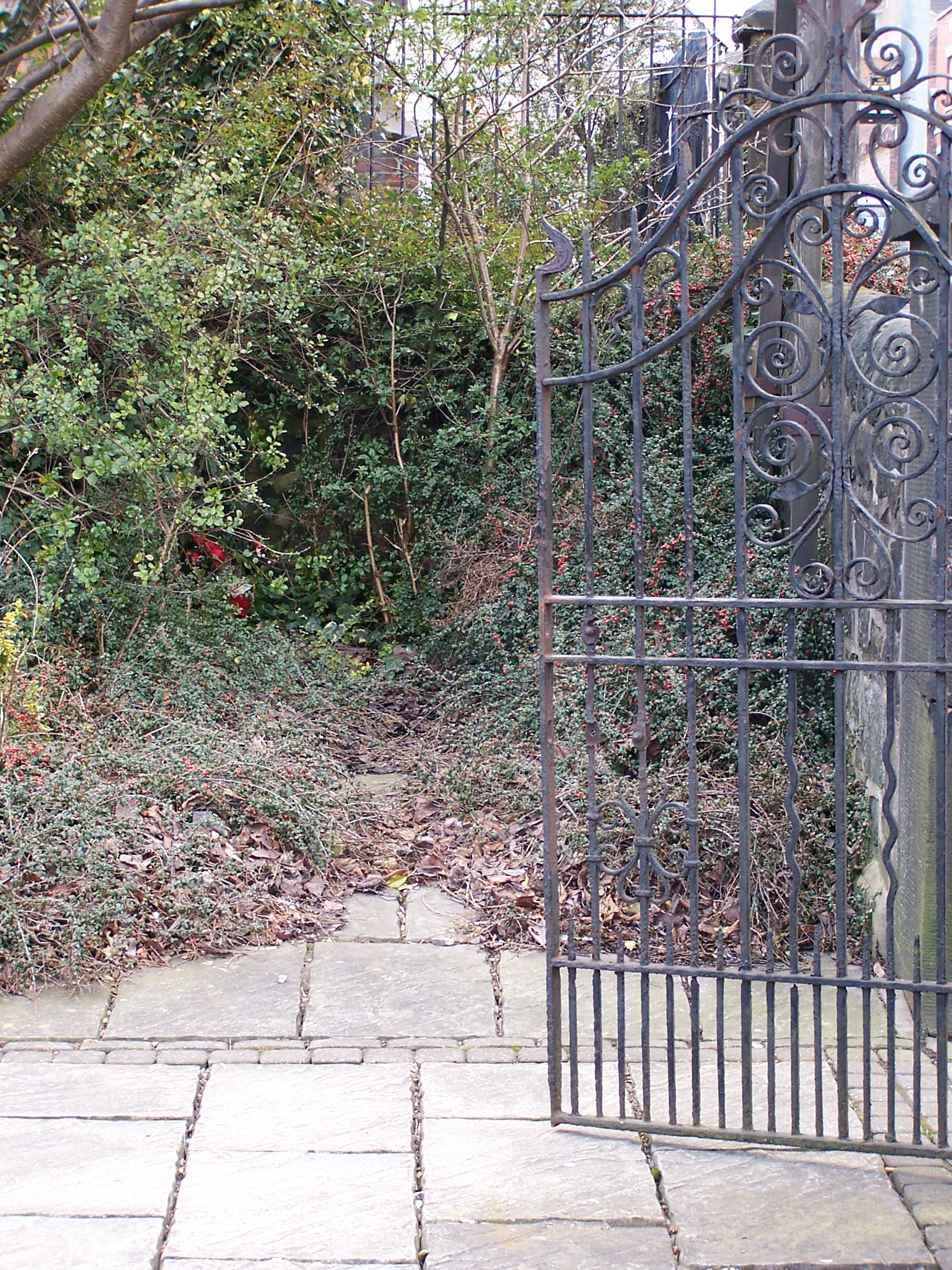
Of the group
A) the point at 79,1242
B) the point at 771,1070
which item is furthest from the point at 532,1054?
the point at 79,1242

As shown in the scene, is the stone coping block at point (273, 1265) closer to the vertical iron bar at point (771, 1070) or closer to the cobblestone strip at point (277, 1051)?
the cobblestone strip at point (277, 1051)

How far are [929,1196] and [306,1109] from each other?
168 centimetres

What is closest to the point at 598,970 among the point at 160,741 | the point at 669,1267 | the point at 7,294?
the point at 669,1267

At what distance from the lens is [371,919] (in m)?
4.62

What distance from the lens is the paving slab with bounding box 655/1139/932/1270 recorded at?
2.67 meters

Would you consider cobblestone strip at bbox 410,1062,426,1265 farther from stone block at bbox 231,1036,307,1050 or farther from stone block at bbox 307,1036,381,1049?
stone block at bbox 231,1036,307,1050

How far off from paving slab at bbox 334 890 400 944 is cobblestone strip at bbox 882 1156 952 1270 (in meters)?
2.01

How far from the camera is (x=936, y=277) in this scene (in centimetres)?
291

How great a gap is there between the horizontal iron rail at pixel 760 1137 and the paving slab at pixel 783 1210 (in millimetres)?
43

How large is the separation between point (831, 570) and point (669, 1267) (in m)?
1.74

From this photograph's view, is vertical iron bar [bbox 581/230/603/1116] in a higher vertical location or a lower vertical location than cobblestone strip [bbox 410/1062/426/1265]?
higher

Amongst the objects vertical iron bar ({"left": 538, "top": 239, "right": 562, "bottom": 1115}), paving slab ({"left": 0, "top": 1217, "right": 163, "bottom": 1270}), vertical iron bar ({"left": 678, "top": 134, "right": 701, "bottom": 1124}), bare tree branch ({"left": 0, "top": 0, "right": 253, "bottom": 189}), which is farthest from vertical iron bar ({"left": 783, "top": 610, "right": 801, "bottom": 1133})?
bare tree branch ({"left": 0, "top": 0, "right": 253, "bottom": 189})

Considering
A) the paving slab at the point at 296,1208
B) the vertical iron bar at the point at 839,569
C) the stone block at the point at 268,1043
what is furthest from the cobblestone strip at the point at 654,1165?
the stone block at the point at 268,1043

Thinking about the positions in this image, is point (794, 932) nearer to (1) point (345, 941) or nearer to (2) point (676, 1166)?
(2) point (676, 1166)
